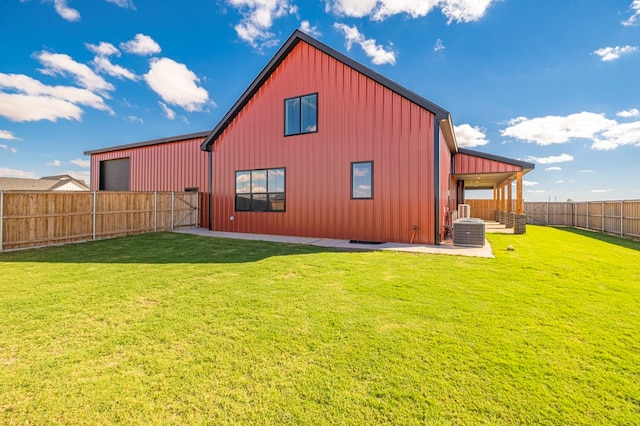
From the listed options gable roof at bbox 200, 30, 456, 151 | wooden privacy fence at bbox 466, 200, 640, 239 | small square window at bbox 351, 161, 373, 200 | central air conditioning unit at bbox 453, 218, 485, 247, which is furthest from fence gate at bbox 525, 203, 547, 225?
small square window at bbox 351, 161, 373, 200

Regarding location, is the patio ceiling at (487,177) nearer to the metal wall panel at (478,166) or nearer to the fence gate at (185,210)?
the metal wall panel at (478,166)

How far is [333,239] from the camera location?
990cm

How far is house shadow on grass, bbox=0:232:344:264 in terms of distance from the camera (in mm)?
6297

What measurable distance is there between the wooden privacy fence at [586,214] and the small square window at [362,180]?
11.8 meters

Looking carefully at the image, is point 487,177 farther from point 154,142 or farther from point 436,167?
point 154,142

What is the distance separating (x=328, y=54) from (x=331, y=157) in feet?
12.5

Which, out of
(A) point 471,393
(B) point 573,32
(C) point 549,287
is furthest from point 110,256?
(B) point 573,32

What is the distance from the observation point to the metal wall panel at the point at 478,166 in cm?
1221

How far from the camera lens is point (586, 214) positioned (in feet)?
52.8

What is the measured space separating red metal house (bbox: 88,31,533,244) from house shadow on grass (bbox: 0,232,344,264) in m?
2.48

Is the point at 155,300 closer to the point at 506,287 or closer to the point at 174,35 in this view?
the point at 506,287

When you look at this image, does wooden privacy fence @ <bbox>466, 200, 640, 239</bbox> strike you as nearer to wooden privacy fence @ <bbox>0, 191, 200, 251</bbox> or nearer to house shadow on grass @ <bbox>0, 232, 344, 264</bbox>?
house shadow on grass @ <bbox>0, 232, 344, 264</bbox>

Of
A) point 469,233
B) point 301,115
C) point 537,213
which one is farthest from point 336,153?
point 537,213

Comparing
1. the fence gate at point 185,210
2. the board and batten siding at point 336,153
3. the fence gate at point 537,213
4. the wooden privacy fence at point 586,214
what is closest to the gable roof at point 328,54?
the board and batten siding at point 336,153
